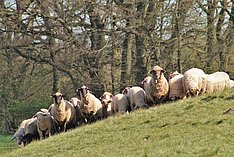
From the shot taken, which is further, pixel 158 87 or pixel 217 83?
pixel 217 83

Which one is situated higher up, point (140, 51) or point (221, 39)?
point (221, 39)

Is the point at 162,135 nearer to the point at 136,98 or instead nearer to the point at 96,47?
the point at 136,98

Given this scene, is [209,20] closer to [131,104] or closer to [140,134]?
[131,104]

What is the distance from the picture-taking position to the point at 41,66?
3628cm

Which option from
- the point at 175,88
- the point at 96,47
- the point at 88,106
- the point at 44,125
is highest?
the point at 96,47

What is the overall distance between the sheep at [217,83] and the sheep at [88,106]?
16.2 ft

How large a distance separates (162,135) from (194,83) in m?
5.89

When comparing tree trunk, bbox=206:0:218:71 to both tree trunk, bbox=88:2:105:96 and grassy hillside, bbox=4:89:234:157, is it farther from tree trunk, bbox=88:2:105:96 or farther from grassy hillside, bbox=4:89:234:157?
grassy hillside, bbox=4:89:234:157

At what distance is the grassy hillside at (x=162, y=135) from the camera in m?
10.7

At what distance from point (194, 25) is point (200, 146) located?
19582mm

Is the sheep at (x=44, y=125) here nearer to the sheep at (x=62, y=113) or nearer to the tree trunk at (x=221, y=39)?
the sheep at (x=62, y=113)

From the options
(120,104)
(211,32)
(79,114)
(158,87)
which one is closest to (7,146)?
(79,114)

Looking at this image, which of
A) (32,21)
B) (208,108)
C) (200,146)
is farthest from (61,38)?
(200,146)

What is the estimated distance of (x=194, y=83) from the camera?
716 inches
